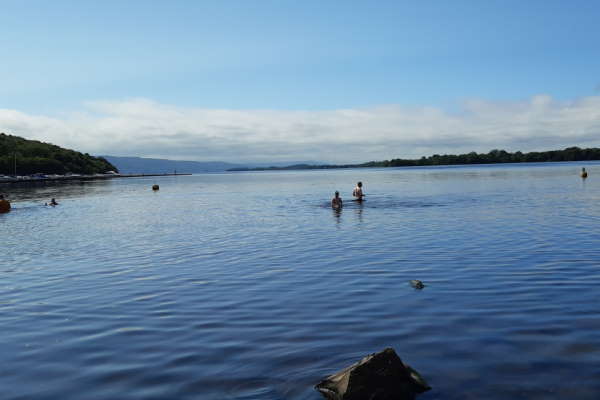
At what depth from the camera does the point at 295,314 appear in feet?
44.1

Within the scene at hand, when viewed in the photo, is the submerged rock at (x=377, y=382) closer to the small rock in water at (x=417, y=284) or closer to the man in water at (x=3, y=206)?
the small rock in water at (x=417, y=284)

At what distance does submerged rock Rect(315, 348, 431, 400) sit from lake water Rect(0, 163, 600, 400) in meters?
0.48

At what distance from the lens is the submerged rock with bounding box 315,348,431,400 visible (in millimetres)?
8055

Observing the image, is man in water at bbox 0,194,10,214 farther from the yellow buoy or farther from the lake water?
the lake water

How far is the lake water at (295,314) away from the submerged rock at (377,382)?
18.9 inches

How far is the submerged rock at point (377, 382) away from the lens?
8.05 meters

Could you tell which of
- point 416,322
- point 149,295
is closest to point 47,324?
point 149,295

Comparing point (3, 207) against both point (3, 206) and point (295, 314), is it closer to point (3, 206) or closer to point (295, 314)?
point (3, 206)

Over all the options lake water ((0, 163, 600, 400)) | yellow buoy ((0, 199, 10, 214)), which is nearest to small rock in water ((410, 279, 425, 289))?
lake water ((0, 163, 600, 400))

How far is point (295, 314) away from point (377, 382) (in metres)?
5.49

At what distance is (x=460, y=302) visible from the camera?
45.8ft

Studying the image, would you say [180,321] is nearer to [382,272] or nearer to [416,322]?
[416,322]

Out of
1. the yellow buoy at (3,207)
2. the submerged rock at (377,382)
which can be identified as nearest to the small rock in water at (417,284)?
the submerged rock at (377,382)

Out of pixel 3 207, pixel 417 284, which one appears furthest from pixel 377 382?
pixel 3 207
